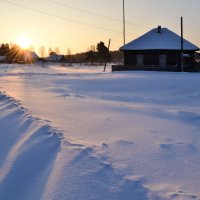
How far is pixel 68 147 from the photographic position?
5270 millimetres

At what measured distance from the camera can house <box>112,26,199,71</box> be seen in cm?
3588

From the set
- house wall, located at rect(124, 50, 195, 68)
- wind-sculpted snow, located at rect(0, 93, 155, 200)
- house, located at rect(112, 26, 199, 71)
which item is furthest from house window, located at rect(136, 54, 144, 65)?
wind-sculpted snow, located at rect(0, 93, 155, 200)

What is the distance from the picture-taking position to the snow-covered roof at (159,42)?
35969 mm

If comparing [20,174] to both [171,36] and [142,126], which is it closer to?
[142,126]

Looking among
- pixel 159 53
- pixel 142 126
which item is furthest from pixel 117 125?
pixel 159 53

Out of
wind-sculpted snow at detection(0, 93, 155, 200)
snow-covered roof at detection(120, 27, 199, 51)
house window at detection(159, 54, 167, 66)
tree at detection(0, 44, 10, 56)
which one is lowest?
wind-sculpted snow at detection(0, 93, 155, 200)

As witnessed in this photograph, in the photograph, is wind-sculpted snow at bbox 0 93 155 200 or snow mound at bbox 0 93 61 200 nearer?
wind-sculpted snow at bbox 0 93 155 200

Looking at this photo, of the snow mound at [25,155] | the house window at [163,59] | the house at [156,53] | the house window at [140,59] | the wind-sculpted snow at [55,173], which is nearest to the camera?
the wind-sculpted snow at [55,173]

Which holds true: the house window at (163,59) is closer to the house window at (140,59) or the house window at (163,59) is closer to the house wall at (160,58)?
the house wall at (160,58)

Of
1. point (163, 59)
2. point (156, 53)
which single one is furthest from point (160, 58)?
point (156, 53)

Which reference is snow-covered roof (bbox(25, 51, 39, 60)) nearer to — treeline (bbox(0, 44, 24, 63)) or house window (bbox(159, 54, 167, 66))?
treeline (bbox(0, 44, 24, 63))

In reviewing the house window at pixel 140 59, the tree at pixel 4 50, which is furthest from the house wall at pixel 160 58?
the tree at pixel 4 50

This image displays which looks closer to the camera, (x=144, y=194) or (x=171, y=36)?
(x=144, y=194)

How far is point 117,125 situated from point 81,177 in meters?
2.99
